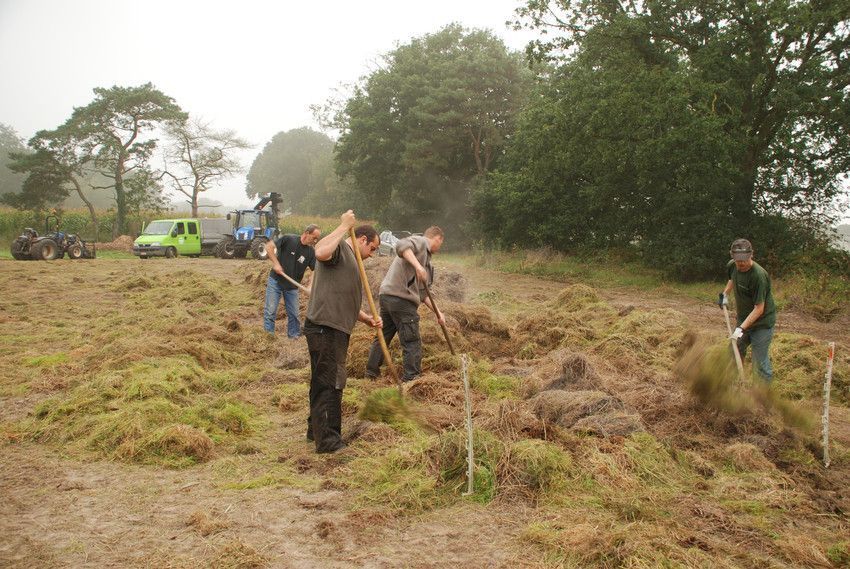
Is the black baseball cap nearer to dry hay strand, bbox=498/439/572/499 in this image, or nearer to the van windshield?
dry hay strand, bbox=498/439/572/499

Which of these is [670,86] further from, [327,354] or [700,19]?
[327,354]

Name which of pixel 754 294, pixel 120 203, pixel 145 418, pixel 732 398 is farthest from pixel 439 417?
pixel 120 203

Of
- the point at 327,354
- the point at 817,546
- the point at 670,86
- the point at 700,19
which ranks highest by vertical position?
the point at 700,19

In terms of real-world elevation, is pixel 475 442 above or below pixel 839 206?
below

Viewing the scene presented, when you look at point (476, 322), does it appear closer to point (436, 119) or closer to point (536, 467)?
point (536, 467)

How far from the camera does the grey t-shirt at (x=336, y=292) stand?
4.71 metres

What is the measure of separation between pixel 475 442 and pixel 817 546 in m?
1.95

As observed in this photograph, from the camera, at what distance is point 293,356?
7473 mm

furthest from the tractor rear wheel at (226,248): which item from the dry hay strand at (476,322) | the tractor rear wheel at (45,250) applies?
the dry hay strand at (476,322)

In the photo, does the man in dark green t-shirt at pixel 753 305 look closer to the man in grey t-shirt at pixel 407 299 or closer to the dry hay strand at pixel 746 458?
the dry hay strand at pixel 746 458

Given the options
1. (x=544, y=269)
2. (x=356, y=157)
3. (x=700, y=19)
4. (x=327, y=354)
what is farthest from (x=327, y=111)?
(x=327, y=354)

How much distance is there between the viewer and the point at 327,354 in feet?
15.6

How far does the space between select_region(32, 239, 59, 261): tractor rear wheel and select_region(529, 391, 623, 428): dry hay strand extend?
2194 centimetres

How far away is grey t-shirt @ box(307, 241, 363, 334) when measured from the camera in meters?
4.71
